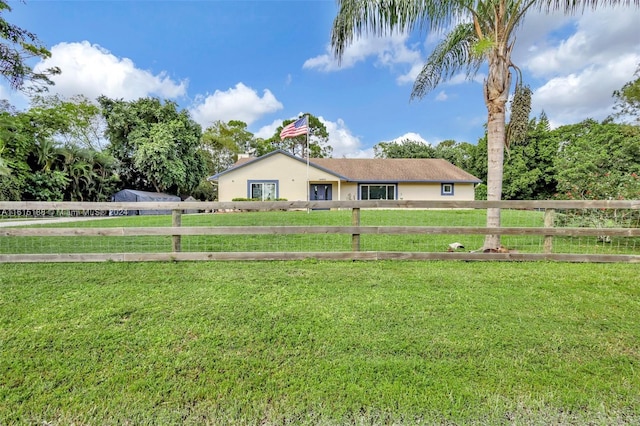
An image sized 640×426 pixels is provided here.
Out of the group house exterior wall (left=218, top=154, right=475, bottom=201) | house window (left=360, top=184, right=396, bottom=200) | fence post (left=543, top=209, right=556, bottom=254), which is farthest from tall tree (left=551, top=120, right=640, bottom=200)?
house exterior wall (left=218, top=154, right=475, bottom=201)

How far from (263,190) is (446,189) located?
13108mm

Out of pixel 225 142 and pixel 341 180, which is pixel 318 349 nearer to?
pixel 341 180

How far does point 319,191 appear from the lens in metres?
21.4

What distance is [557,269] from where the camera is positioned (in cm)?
443

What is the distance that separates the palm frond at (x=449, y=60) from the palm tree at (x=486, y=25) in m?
0.53

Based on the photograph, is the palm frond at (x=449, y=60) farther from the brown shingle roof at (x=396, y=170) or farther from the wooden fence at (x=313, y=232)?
the brown shingle roof at (x=396, y=170)

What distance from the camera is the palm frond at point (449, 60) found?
659cm

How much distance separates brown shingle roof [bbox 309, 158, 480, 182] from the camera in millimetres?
21891

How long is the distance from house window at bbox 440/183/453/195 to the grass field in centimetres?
1898

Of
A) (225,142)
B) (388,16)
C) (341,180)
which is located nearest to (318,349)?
(388,16)

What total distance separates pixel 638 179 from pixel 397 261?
7.48 meters

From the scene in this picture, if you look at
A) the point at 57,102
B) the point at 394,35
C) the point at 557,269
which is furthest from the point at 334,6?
the point at 57,102

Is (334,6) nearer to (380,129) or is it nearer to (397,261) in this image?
(397,261)

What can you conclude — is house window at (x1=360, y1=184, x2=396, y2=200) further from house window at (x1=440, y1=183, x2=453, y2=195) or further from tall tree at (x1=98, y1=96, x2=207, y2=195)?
tall tree at (x1=98, y1=96, x2=207, y2=195)
